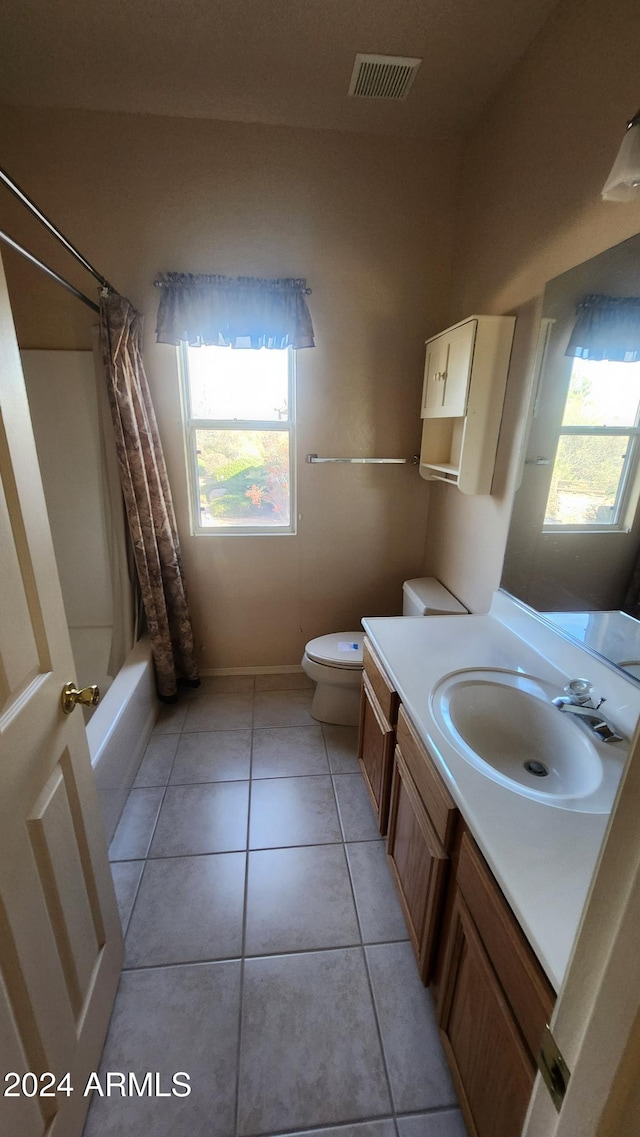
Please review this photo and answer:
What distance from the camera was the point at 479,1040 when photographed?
0.88m

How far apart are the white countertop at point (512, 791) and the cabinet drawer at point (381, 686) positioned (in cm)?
6

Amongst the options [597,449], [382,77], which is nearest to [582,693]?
[597,449]

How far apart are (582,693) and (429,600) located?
3.30ft

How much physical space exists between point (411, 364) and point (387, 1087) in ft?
8.70

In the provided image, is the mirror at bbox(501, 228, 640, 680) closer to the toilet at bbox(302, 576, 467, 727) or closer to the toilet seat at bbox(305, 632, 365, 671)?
the toilet at bbox(302, 576, 467, 727)

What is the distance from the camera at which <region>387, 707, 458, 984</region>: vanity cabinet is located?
1.04m

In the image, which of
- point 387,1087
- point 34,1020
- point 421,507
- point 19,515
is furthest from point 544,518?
point 34,1020

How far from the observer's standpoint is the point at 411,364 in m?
2.33

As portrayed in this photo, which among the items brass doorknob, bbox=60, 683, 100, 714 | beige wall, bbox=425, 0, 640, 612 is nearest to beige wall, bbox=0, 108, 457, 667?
beige wall, bbox=425, 0, 640, 612

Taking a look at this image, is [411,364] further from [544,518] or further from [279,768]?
[279,768]

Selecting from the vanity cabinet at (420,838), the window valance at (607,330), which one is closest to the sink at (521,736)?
the vanity cabinet at (420,838)

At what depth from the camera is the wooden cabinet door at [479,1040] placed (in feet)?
2.48

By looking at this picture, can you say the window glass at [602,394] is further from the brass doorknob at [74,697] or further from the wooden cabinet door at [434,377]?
the brass doorknob at [74,697]

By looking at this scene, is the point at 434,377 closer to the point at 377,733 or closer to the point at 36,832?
the point at 377,733
